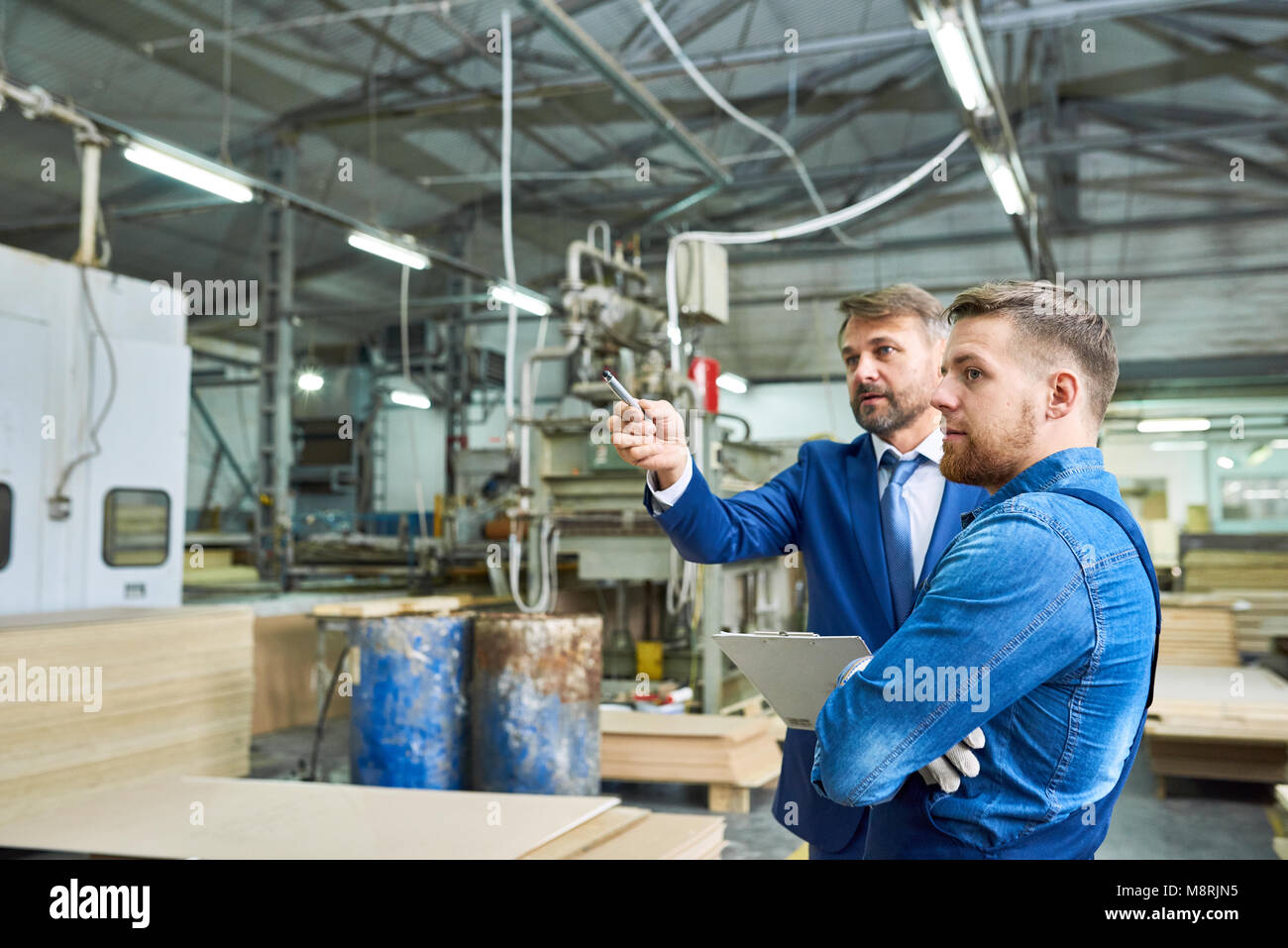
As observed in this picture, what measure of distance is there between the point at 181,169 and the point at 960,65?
486cm

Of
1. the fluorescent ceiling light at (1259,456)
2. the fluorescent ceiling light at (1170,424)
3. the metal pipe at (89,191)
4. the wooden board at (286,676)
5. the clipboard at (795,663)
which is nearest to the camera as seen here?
the clipboard at (795,663)

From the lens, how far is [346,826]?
10.3ft

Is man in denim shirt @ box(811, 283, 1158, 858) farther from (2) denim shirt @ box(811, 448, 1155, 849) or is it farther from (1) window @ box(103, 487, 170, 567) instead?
(1) window @ box(103, 487, 170, 567)

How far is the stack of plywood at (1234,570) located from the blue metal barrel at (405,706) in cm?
941

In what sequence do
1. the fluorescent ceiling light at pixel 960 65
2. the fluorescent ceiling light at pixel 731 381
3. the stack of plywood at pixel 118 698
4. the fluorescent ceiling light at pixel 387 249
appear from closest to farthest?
the stack of plywood at pixel 118 698 < the fluorescent ceiling light at pixel 960 65 < the fluorescent ceiling light at pixel 387 249 < the fluorescent ceiling light at pixel 731 381

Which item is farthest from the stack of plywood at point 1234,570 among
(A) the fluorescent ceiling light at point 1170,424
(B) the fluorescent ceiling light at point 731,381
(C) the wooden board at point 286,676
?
(C) the wooden board at point 286,676

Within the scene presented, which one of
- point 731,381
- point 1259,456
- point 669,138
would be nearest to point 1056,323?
point 669,138

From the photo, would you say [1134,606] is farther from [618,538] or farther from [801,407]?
[801,407]

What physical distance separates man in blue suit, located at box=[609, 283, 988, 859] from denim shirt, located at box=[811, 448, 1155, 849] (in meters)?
0.75

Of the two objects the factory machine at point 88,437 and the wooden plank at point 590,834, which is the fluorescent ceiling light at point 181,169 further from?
the wooden plank at point 590,834

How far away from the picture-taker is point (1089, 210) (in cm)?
1451

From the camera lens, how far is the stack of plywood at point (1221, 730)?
221 inches

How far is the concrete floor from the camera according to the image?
4809 millimetres

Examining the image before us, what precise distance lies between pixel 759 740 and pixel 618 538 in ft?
5.43
